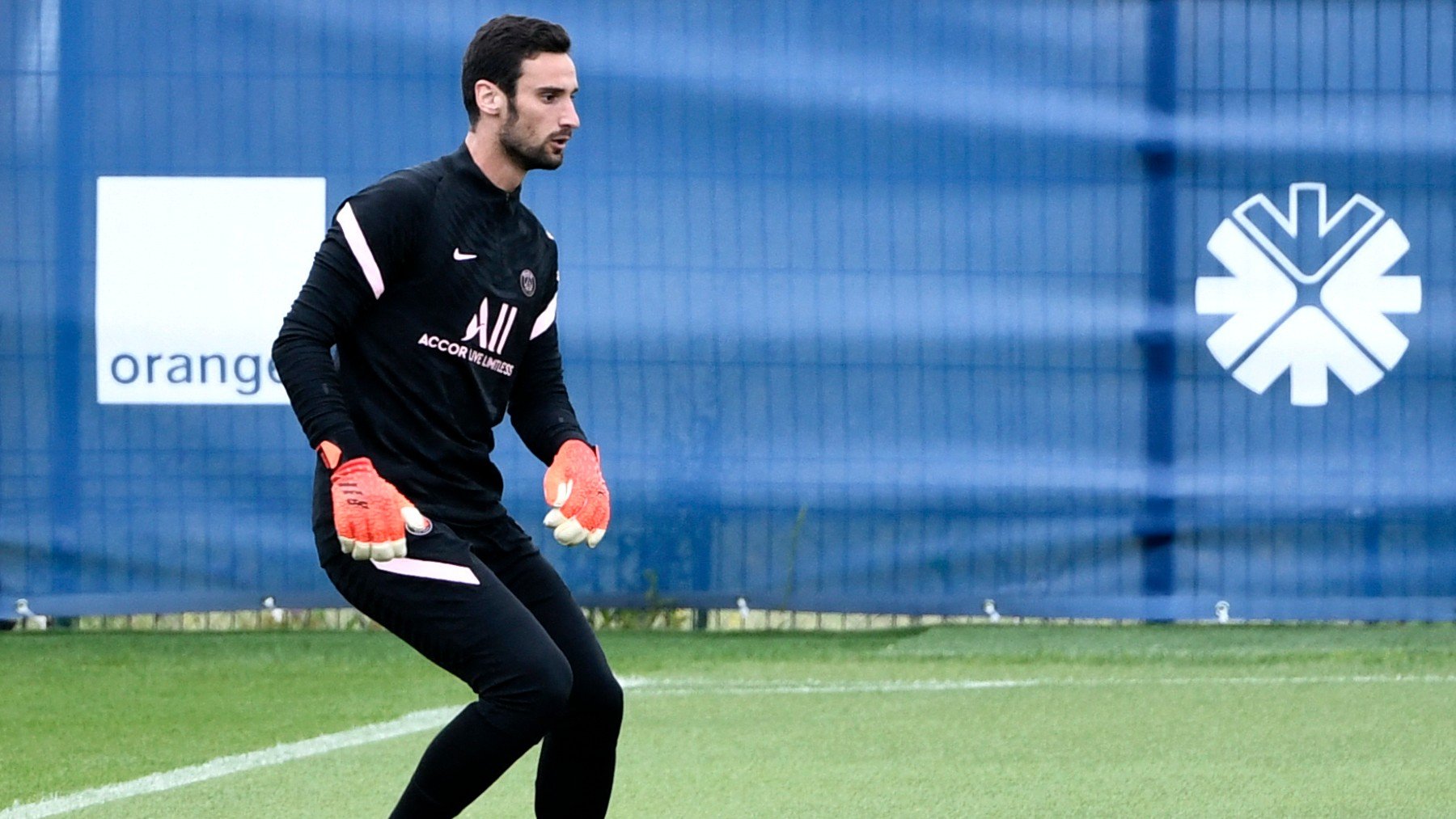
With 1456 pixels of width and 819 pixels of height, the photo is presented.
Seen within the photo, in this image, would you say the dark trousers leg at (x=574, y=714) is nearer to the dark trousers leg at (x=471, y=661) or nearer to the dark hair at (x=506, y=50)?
the dark trousers leg at (x=471, y=661)

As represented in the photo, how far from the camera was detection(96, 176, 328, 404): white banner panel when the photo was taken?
8.23 meters

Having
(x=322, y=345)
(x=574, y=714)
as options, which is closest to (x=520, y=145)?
(x=322, y=345)

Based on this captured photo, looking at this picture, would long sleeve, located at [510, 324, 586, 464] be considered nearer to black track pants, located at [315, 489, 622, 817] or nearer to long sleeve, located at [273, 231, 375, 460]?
black track pants, located at [315, 489, 622, 817]

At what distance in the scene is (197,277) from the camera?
27.0 ft

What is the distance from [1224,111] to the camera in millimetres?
8195

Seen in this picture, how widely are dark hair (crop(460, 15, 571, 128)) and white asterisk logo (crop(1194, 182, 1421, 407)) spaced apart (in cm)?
474

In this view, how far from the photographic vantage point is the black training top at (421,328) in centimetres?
381

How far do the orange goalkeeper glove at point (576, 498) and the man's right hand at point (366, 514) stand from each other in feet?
1.21

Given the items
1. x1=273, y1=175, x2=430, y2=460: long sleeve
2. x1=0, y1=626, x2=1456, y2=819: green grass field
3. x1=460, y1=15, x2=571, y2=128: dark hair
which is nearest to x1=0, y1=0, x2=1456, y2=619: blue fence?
x1=0, y1=626, x2=1456, y2=819: green grass field

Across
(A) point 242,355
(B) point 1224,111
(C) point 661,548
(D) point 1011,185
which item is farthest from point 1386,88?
(A) point 242,355

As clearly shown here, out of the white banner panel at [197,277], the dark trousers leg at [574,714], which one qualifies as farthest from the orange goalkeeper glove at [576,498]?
the white banner panel at [197,277]

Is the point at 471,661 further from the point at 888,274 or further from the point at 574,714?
the point at 888,274

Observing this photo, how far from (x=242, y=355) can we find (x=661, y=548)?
176cm

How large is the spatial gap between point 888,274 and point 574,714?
443 cm
